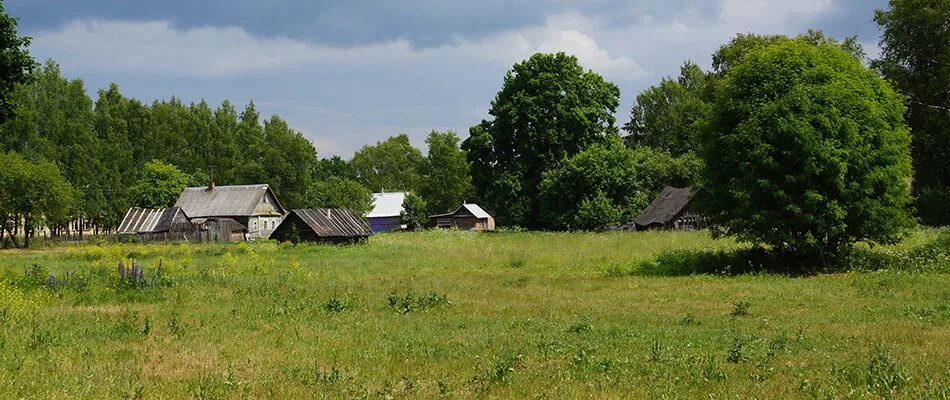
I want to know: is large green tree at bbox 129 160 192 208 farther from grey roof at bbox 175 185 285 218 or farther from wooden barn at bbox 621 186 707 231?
wooden barn at bbox 621 186 707 231

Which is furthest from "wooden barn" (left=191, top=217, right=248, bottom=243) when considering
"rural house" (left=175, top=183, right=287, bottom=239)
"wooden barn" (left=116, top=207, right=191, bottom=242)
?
"rural house" (left=175, top=183, right=287, bottom=239)

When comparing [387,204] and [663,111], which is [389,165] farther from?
[663,111]

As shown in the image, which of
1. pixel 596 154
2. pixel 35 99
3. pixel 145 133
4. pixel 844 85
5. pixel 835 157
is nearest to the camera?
pixel 835 157

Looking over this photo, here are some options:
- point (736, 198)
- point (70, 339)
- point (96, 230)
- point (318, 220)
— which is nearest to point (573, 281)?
point (736, 198)

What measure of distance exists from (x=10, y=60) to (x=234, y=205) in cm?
5905

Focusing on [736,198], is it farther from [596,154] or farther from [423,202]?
[423,202]

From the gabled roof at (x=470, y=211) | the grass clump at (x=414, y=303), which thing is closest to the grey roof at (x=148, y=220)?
the gabled roof at (x=470, y=211)

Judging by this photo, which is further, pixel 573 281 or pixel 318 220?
pixel 318 220

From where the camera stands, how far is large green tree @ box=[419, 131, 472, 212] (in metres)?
117

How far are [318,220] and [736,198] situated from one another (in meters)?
32.6

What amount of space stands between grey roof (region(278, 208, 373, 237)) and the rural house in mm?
29371

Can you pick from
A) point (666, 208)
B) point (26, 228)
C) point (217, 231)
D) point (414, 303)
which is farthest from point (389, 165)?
point (414, 303)

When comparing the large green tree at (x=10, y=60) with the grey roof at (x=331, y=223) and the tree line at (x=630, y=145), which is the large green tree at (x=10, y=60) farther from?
the grey roof at (x=331, y=223)

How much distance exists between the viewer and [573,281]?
77.8 feet
